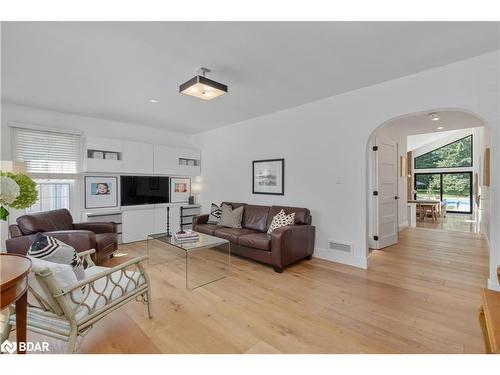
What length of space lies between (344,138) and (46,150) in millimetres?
5010

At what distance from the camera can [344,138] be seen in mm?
3543

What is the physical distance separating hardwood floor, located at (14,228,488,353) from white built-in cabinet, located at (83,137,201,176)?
236 cm

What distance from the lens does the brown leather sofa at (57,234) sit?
9.69 feet

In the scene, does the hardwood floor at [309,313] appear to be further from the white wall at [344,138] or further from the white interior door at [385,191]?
the white interior door at [385,191]

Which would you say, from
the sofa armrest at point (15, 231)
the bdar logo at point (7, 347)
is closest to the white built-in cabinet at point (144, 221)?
the sofa armrest at point (15, 231)

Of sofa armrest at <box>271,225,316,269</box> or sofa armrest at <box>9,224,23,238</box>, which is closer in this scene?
sofa armrest at <box>9,224,23,238</box>

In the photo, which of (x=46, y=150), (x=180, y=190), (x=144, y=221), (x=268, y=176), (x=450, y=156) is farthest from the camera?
(x=450, y=156)

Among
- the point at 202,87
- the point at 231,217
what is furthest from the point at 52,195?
the point at 202,87

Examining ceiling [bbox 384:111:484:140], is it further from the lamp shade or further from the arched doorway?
the lamp shade

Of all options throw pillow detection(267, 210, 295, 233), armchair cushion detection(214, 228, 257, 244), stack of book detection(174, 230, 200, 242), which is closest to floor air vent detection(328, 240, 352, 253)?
throw pillow detection(267, 210, 295, 233)

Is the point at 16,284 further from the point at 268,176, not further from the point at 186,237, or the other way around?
the point at 268,176

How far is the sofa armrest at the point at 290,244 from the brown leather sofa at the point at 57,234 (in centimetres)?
238

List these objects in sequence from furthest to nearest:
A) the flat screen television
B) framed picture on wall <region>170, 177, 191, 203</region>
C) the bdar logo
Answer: framed picture on wall <region>170, 177, 191, 203</region>, the flat screen television, the bdar logo

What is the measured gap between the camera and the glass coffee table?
296 cm
